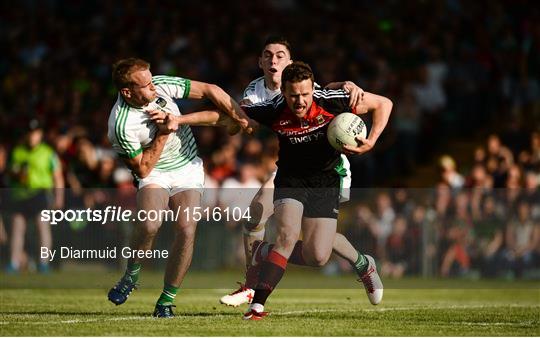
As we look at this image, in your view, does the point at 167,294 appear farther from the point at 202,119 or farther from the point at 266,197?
the point at 266,197

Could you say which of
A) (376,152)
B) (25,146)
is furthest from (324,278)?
(25,146)

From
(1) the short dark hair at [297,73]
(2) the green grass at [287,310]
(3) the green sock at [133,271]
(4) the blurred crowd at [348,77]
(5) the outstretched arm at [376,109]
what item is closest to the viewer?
(2) the green grass at [287,310]

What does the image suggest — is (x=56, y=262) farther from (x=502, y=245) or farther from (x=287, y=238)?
(x=287, y=238)

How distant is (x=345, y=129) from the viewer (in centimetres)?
1209

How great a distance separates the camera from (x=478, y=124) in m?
24.7

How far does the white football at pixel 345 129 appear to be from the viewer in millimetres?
12086

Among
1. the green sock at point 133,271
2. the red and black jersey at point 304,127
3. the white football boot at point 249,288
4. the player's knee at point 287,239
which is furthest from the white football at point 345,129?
the green sock at point 133,271

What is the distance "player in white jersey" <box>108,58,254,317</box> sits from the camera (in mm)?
12250

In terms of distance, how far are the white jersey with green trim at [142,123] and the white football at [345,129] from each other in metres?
1.39

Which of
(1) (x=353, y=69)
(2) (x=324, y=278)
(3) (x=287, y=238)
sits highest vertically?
(1) (x=353, y=69)

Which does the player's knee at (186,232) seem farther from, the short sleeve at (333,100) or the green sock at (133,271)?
the short sleeve at (333,100)

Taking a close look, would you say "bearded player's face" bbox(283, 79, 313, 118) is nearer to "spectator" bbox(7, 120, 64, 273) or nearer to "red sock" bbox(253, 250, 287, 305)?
"red sock" bbox(253, 250, 287, 305)

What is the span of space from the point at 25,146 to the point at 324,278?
17.8ft

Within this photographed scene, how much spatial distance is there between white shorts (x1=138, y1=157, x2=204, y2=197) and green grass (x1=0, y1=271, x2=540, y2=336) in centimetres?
118
